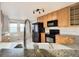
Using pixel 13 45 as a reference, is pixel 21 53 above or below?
below

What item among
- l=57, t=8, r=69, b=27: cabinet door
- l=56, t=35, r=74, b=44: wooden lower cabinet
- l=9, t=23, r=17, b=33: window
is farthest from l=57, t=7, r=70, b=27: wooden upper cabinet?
l=9, t=23, r=17, b=33: window

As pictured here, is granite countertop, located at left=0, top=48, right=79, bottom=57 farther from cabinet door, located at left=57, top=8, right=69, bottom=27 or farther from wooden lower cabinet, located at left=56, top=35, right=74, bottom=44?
cabinet door, located at left=57, top=8, right=69, bottom=27

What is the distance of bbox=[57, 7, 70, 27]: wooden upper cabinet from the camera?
1.70 meters

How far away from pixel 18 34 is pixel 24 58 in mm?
328

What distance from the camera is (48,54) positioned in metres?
1.74

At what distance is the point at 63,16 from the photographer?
1717 millimetres

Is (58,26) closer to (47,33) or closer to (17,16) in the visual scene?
(47,33)

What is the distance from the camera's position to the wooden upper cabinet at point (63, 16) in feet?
5.59

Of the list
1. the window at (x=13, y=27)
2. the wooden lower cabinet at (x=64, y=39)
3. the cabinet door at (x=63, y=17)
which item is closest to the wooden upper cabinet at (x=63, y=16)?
the cabinet door at (x=63, y=17)

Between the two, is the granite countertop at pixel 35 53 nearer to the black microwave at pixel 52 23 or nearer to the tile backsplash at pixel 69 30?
the tile backsplash at pixel 69 30

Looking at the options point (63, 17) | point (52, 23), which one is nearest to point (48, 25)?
point (52, 23)

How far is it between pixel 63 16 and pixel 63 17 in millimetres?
13

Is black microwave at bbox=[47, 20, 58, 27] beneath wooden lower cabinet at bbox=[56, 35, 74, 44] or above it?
above

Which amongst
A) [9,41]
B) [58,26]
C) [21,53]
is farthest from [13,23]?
[58,26]
